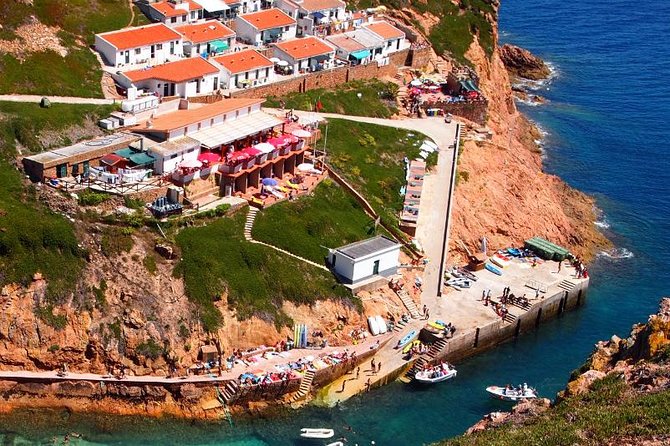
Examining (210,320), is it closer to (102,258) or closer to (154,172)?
(102,258)

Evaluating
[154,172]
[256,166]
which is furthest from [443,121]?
[154,172]

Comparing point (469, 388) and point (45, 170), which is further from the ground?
point (45, 170)

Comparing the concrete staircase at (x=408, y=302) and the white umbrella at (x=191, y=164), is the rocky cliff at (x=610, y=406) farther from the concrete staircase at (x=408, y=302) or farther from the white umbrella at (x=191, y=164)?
the white umbrella at (x=191, y=164)

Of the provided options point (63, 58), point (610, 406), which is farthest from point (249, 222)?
point (610, 406)

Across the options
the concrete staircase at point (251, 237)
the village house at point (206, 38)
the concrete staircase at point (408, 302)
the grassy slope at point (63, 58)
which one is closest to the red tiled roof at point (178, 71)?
the grassy slope at point (63, 58)

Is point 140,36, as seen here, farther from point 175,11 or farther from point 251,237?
point 251,237
